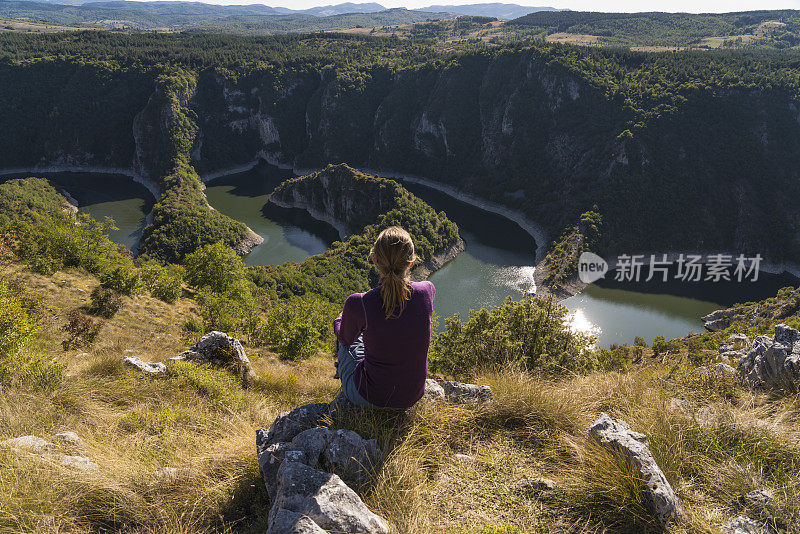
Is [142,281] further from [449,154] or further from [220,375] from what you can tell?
[449,154]

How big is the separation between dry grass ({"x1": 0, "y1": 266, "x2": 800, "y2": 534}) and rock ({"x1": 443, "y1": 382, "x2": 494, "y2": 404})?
0.70ft

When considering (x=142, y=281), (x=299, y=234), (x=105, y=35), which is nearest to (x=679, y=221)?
(x=299, y=234)

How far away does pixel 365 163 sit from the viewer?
112 metres

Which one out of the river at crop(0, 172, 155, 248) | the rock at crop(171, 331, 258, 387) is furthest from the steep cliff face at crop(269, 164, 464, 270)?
the rock at crop(171, 331, 258, 387)

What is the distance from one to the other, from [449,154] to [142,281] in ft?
292

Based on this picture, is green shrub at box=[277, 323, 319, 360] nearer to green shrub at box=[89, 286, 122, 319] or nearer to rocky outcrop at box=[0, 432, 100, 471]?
green shrub at box=[89, 286, 122, 319]

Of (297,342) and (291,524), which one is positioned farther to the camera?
(297,342)

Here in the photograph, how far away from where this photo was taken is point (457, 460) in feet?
14.5

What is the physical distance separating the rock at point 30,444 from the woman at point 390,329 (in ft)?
10.0

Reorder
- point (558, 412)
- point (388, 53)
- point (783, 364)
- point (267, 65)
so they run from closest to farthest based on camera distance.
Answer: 1. point (558, 412)
2. point (783, 364)
3. point (267, 65)
4. point (388, 53)

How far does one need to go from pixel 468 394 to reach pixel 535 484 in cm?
148

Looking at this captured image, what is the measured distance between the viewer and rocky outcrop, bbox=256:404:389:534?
3.21m

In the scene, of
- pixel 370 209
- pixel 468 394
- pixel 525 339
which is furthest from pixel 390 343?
pixel 370 209

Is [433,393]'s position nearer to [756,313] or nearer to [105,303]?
[105,303]
